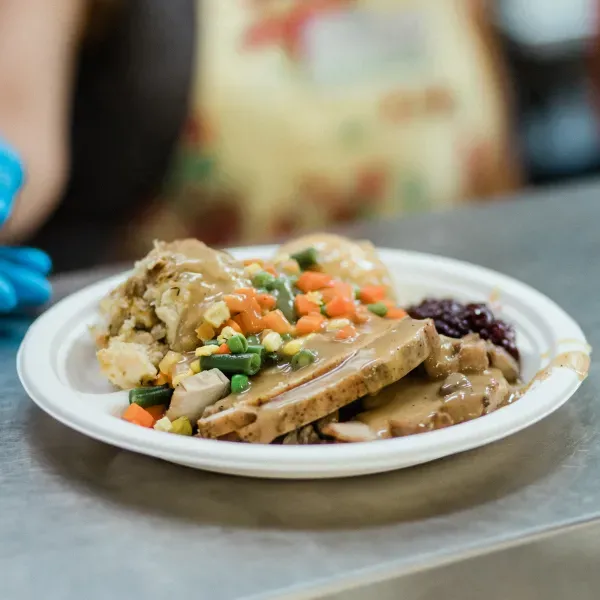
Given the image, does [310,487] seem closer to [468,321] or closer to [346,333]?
[346,333]

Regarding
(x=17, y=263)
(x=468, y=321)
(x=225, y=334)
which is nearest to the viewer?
(x=225, y=334)

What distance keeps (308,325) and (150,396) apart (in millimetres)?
280

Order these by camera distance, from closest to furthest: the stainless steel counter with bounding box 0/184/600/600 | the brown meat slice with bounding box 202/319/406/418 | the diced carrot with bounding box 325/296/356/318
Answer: the stainless steel counter with bounding box 0/184/600/600, the brown meat slice with bounding box 202/319/406/418, the diced carrot with bounding box 325/296/356/318

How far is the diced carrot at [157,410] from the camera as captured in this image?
1287mm

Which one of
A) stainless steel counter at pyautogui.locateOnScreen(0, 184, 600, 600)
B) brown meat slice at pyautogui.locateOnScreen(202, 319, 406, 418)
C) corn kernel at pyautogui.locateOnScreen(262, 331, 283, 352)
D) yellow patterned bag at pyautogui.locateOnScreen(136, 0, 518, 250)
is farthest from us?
yellow patterned bag at pyautogui.locateOnScreen(136, 0, 518, 250)

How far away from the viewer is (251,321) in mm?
1355

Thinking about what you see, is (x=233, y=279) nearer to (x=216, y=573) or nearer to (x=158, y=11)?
(x=216, y=573)

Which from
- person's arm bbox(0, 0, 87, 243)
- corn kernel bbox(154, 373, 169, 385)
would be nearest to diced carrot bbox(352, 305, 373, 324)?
corn kernel bbox(154, 373, 169, 385)

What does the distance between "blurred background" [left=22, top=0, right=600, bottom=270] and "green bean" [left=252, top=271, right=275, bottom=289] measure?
194 cm

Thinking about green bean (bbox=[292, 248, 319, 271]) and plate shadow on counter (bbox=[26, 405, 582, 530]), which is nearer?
plate shadow on counter (bbox=[26, 405, 582, 530])

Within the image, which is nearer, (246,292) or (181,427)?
(181,427)

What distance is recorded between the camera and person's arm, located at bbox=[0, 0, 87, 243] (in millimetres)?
2674

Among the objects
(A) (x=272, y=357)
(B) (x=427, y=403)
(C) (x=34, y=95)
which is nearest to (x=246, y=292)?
(A) (x=272, y=357)

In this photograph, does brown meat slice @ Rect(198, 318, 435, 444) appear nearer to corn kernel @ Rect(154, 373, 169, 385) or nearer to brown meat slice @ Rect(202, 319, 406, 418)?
brown meat slice @ Rect(202, 319, 406, 418)
